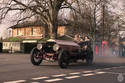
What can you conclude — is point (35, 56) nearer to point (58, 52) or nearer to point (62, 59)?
point (58, 52)

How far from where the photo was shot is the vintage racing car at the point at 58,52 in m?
13.0

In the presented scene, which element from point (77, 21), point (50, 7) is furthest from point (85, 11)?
point (50, 7)

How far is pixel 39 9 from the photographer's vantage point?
102 ft

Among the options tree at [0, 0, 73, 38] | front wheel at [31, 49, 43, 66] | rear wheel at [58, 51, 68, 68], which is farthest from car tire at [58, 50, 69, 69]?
tree at [0, 0, 73, 38]

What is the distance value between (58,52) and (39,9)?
18.6m

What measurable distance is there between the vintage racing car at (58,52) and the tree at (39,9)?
53.6 ft

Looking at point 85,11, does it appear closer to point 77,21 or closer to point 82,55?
point 77,21

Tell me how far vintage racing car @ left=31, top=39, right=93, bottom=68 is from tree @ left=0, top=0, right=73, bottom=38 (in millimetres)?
16336

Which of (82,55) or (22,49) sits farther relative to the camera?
(22,49)

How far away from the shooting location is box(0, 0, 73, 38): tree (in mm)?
30578

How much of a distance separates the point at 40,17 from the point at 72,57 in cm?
1881

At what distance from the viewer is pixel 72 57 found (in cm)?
1407

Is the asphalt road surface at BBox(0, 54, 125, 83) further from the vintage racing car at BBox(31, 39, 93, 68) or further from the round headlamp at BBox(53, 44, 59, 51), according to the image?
the round headlamp at BBox(53, 44, 59, 51)

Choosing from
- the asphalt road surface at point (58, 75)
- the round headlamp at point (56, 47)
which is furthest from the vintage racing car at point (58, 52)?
the asphalt road surface at point (58, 75)
